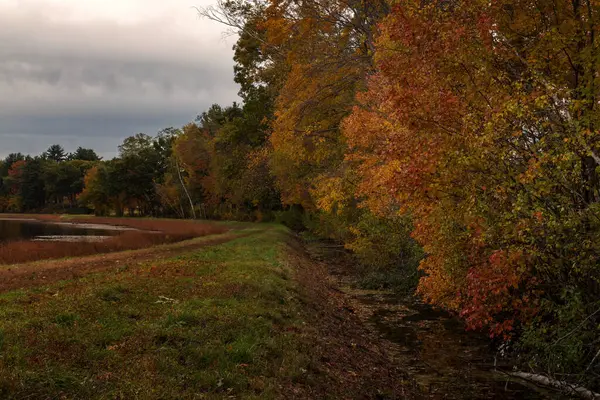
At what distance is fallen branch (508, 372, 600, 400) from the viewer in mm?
9078

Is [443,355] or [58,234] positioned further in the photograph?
[58,234]

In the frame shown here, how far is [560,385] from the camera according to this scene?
9.70 meters

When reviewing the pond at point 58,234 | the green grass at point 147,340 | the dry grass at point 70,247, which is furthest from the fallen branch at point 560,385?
the pond at point 58,234

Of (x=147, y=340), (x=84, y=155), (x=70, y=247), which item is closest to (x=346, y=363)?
(x=147, y=340)

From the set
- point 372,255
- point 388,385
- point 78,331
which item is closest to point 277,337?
point 388,385

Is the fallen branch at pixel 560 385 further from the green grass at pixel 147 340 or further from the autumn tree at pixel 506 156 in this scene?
the green grass at pixel 147 340

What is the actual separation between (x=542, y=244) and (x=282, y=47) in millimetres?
24338

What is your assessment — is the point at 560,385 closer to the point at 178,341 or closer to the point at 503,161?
the point at 503,161

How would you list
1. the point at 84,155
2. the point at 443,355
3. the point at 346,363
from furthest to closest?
1. the point at 84,155
2. the point at 443,355
3. the point at 346,363

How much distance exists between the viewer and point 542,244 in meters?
10.2

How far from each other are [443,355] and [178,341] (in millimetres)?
7244

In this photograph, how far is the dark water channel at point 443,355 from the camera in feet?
33.9

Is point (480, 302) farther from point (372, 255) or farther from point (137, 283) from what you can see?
point (372, 255)

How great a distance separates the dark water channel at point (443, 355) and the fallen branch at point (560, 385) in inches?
7.2
